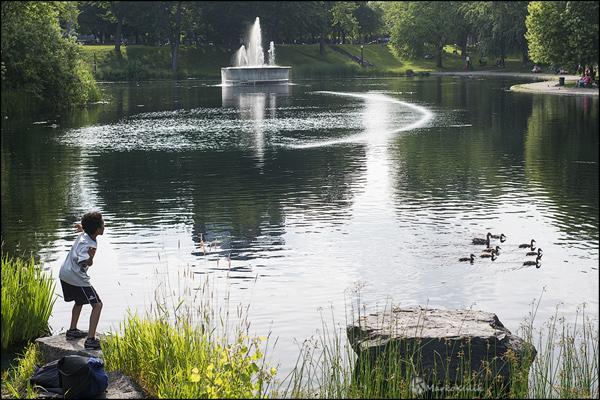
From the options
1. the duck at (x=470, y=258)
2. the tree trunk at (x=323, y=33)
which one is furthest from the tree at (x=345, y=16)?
the duck at (x=470, y=258)

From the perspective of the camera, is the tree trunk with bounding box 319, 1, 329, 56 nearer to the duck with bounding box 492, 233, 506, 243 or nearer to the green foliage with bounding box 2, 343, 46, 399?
the duck with bounding box 492, 233, 506, 243

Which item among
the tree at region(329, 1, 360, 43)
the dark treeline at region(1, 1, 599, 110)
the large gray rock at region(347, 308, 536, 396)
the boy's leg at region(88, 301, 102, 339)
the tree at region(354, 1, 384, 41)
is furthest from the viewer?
the tree at region(354, 1, 384, 41)

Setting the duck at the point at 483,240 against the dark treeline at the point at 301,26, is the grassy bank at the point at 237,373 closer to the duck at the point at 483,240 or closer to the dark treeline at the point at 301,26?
the duck at the point at 483,240

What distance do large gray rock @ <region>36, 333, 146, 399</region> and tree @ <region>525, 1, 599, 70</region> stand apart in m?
56.5

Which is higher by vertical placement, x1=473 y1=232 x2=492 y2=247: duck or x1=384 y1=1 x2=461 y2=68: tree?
x1=384 y1=1 x2=461 y2=68: tree

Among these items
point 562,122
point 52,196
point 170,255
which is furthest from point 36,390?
point 562,122

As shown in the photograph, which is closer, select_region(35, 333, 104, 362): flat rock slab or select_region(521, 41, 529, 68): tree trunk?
select_region(35, 333, 104, 362): flat rock slab

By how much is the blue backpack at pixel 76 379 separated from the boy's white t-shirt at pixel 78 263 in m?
1.31

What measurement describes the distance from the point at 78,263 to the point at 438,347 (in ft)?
13.5

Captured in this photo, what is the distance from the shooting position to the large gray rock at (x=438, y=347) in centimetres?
775

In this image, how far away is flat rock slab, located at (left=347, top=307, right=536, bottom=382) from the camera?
7816mm

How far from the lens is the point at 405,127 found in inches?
1416

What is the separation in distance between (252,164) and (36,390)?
57.7 ft

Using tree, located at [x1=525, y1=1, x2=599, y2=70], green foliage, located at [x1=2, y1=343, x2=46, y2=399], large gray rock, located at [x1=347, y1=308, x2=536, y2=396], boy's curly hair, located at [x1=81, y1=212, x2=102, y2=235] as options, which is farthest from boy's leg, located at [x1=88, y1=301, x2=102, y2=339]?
tree, located at [x1=525, y1=1, x2=599, y2=70]
